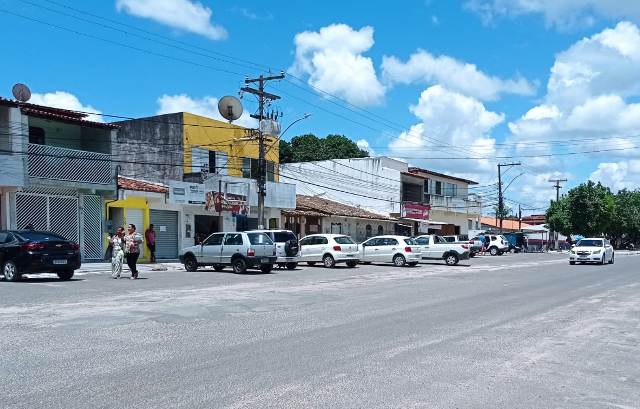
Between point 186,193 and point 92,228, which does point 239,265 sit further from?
point 186,193

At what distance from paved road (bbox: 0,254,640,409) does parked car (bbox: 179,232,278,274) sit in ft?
24.4

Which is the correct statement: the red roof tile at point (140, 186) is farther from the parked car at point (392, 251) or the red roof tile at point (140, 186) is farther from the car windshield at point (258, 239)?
the parked car at point (392, 251)

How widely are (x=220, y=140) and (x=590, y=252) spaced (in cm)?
2127

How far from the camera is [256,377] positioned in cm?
694

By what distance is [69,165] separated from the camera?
26484mm

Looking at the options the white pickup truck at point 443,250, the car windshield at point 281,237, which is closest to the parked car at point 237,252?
the car windshield at point 281,237

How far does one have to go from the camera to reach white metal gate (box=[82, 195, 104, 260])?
28.3 metres

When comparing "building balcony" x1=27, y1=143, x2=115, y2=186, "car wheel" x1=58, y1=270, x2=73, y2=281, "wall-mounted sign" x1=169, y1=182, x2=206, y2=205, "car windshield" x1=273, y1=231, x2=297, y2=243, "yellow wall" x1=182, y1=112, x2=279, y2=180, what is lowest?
"car wheel" x1=58, y1=270, x2=73, y2=281

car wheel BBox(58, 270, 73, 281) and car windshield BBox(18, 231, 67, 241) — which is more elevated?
car windshield BBox(18, 231, 67, 241)

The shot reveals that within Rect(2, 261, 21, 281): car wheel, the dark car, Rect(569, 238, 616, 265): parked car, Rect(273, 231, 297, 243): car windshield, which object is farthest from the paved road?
Rect(569, 238, 616, 265): parked car

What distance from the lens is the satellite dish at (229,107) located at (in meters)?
36.5

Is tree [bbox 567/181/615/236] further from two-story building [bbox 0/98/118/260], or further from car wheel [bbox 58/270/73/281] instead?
car wheel [bbox 58/270/73/281]

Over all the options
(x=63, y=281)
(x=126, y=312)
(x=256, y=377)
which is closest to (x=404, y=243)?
(x=63, y=281)

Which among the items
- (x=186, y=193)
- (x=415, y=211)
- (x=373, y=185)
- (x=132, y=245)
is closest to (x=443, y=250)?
(x=186, y=193)
